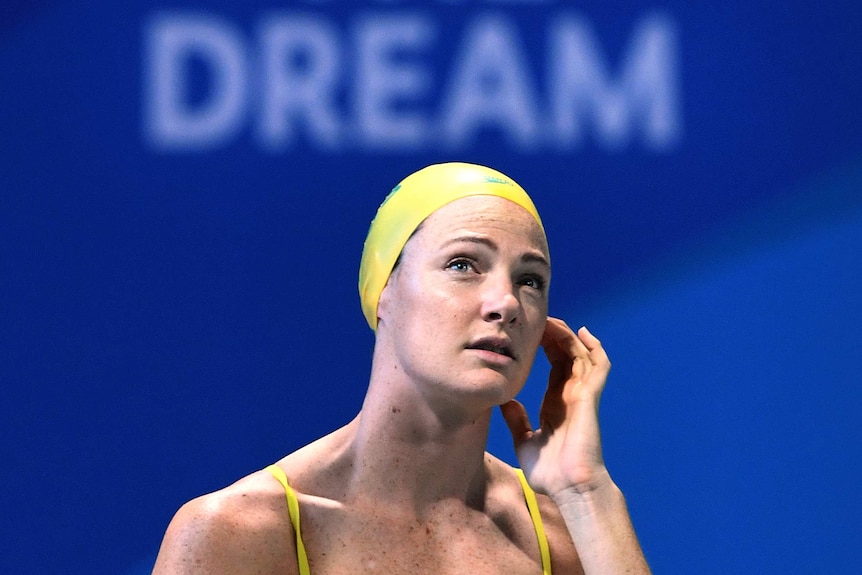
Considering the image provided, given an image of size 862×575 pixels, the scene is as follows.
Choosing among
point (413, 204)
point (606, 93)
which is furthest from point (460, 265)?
point (606, 93)

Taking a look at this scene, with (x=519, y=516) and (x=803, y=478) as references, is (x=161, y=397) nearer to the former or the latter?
(x=519, y=516)

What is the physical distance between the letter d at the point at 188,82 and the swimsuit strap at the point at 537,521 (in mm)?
1273

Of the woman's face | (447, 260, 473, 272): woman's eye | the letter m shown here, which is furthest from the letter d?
(447, 260, 473, 272): woman's eye

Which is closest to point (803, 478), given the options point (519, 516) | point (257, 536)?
point (519, 516)

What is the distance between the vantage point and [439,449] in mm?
2461

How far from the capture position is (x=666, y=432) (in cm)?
351

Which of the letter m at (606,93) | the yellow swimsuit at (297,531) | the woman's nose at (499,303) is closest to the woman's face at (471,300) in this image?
the woman's nose at (499,303)

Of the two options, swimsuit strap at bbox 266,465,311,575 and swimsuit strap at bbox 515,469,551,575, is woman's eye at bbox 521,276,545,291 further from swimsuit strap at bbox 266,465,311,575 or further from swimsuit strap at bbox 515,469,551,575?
swimsuit strap at bbox 266,465,311,575

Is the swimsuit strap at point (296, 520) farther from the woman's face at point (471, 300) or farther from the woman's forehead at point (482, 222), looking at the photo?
the woman's forehead at point (482, 222)

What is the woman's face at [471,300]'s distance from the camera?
2324 millimetres

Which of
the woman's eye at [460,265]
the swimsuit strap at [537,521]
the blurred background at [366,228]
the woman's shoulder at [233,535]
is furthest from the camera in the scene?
the blurred background at [366,228]

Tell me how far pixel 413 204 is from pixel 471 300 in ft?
0.79

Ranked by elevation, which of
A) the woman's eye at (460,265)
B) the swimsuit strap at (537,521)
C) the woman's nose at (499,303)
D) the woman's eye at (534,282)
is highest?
the woman's eye at (534,282)

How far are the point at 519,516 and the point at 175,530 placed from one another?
25.3 inches
